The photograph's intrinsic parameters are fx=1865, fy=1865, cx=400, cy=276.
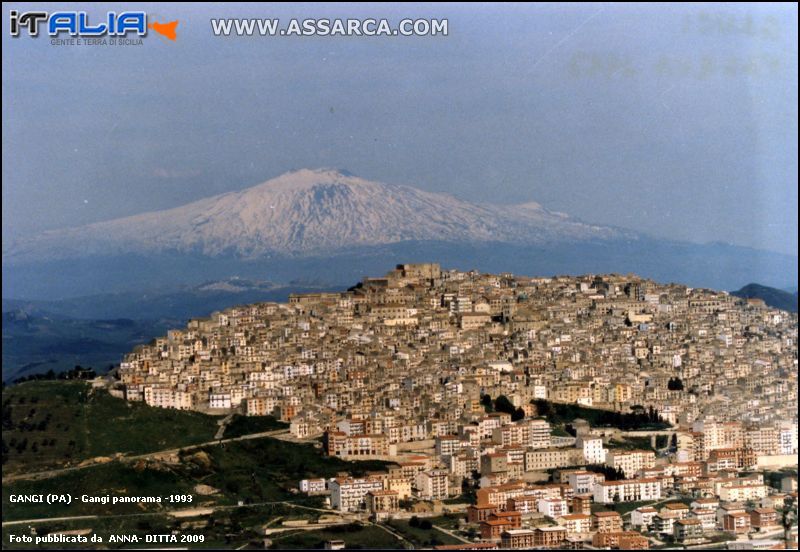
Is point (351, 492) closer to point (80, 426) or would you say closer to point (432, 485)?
point (432, 485)

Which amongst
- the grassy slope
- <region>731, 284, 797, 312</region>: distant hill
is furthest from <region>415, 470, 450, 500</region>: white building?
<region>731, 284, 797, 312</region>: distant hill

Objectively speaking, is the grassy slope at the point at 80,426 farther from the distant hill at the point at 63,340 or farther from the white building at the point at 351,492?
the distant hill at the point at 63,340

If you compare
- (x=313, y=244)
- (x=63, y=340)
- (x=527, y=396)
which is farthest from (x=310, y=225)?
(x=527, y=396)

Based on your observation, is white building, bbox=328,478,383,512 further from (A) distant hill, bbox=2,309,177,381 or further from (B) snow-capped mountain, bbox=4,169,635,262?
(B) snow-capped mountain, bbox=4,169,635,262

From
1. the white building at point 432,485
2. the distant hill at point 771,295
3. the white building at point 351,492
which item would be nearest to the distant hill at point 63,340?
the white building at point 432,485

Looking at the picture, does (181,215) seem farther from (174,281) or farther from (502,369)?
(502,369)
